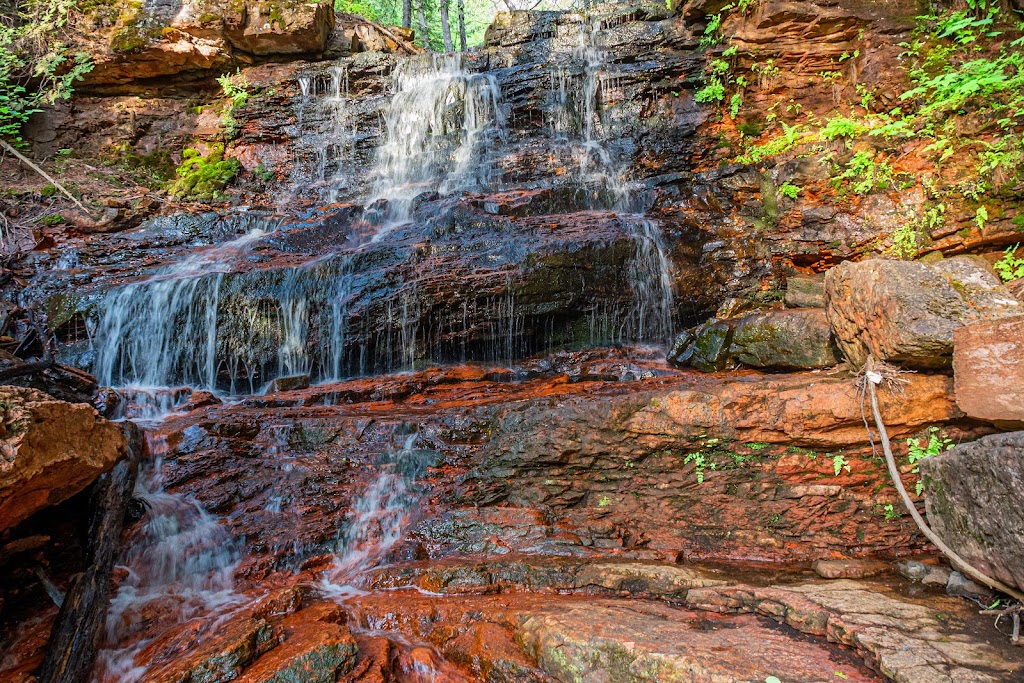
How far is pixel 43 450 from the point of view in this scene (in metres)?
2.30

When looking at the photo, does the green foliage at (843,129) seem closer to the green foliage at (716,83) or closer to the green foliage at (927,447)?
the green foliage at (716,83)

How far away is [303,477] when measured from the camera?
13.8 feet

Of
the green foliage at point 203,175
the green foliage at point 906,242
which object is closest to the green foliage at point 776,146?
the green foliage at point 906,242

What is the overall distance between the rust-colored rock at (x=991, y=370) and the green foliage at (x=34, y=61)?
53.1 feet

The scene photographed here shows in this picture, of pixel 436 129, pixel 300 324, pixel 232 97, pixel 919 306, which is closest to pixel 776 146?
pixel 919 306

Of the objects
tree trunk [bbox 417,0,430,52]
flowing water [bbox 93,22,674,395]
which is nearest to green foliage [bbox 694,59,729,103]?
flowing water [bbox 93,22,674,395]

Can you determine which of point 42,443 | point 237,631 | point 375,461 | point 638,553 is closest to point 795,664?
point 638,553

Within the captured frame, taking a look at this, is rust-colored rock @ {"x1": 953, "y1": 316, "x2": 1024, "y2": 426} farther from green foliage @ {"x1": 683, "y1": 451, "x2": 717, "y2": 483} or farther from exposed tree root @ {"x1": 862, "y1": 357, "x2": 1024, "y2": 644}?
green foliage @ {"x1": 683, "y1": 451, "x2": 717, "y2": 483}

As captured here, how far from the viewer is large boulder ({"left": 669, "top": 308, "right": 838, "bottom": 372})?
16.7 feet

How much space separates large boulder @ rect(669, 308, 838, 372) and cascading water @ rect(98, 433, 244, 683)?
5.28m

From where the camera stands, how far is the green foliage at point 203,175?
10.9m

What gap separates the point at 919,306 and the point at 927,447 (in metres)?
1.03

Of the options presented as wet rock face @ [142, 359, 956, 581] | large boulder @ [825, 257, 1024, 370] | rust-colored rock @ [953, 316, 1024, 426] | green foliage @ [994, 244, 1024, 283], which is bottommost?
wet rock face @ [142, 359, 956, 581]

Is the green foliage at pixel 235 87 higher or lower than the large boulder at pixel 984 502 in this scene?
higher
